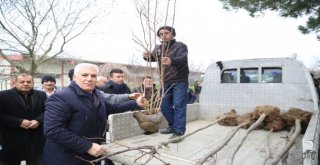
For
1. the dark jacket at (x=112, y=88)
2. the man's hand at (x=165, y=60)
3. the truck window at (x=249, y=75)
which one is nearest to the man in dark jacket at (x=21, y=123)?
the dark jacket at (x=112, y=88)

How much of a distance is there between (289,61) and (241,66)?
80 cm

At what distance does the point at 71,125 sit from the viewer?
242 cm

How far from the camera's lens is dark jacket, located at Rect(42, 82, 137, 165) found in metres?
2.30

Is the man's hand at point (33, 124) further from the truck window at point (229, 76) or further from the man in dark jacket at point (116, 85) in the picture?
the truck window at point (229, 76)

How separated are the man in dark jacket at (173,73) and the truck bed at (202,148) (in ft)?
0.79

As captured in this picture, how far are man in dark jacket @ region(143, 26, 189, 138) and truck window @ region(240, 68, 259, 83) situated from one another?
1.98 metres

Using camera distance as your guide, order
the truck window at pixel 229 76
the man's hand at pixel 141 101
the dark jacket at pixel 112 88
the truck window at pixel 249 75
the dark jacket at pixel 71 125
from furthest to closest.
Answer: the truck window at pixel 229 76
the truck window at pixel 249 75
the dark jacket at pixel 112 88
the man's hand at pixel 141 101
the dark jacket at pixel 71 125

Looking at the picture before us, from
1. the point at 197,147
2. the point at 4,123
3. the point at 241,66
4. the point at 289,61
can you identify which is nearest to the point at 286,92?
the point at 289,61

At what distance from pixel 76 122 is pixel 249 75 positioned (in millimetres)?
3662

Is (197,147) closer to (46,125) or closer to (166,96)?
(166,96)

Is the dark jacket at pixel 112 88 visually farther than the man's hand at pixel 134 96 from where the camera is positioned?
Yes

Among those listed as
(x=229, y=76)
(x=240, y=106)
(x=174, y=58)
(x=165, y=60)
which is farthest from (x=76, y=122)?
(x=229, y=76)

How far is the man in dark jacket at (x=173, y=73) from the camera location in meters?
3.35

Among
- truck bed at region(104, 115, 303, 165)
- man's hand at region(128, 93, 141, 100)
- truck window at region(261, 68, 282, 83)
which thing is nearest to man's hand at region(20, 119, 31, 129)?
truck bed at region(104, 115, 303, 165)
